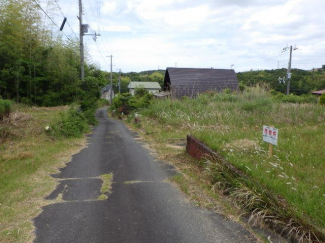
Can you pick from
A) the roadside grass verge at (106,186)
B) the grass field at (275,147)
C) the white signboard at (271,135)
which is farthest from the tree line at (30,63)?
the white signboard at (271,135)

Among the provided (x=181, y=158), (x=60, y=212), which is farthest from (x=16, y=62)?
(x=60, y=212)

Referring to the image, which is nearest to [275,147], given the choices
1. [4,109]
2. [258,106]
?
[258,106]

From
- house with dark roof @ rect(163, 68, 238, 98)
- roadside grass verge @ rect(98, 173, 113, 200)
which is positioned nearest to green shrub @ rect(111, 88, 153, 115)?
house with dark roof @ rect(163, 68, 238, 98)

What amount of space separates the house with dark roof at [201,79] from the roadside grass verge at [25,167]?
14.8 m

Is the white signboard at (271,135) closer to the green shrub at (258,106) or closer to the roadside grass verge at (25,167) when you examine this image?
the roadside grass verge at (25,167)

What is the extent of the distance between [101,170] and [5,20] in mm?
11911

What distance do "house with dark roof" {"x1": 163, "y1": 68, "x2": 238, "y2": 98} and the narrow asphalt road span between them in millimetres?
18431

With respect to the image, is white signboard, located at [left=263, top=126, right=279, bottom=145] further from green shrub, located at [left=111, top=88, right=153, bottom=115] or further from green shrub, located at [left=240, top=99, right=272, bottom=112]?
green shrub, located at [left=111, top=88, right=153, bottom=115]

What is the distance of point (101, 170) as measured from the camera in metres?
6.38

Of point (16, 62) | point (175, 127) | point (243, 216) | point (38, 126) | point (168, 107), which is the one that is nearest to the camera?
point (243, 216)

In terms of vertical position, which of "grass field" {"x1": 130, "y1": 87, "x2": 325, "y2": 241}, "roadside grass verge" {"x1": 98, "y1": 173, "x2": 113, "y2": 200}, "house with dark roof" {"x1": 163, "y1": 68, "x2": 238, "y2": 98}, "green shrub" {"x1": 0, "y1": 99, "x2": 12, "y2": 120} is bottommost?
"roadside grass verge" {"x1": 98, "y1": 173, "x2": 113, "y2": 200}

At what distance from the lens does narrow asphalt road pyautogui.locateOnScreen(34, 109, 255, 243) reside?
10.9 feet

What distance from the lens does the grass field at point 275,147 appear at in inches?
137

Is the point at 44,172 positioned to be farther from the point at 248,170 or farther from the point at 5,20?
the point at 5,20
